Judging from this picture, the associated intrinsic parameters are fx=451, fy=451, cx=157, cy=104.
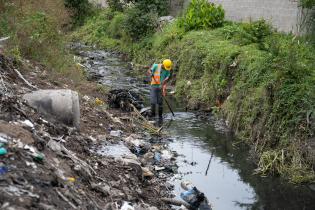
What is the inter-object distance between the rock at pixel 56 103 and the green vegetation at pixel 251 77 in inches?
142

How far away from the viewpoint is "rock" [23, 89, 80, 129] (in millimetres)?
7582

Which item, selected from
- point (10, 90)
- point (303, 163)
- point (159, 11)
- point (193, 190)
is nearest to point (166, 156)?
point (193, 190)

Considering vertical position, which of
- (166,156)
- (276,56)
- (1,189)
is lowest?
(166,156)

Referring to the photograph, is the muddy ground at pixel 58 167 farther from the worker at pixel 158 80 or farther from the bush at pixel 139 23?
the bush at pixel 139 23

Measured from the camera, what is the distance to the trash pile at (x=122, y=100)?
37.8 feet

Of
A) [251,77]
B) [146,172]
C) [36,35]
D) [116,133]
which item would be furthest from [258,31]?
[146,172]

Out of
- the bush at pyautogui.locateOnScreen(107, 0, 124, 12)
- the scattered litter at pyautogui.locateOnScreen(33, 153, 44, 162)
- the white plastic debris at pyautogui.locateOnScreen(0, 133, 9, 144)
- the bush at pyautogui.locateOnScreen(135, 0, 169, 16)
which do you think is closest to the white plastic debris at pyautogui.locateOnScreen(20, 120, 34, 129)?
the white plastic debris at pyautogui.locateOnScreen(0, 133, 9, 144)

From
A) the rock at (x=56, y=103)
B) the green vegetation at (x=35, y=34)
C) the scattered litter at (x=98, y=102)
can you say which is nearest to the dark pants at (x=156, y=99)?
the scattered litter at (x=98, y=102)

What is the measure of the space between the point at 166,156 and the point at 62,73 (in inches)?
172

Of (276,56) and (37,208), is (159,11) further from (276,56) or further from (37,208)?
(37,208)

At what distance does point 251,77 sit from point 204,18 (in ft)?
21.0

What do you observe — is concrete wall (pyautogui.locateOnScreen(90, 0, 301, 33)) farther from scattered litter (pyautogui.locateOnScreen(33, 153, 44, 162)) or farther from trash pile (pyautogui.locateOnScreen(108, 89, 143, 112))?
scattered litter (pyautogui.locateOnScreen(33, 153, 44, 162))

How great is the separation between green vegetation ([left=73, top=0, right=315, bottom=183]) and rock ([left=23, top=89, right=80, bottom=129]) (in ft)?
11.9

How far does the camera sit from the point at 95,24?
27094 millimetres
